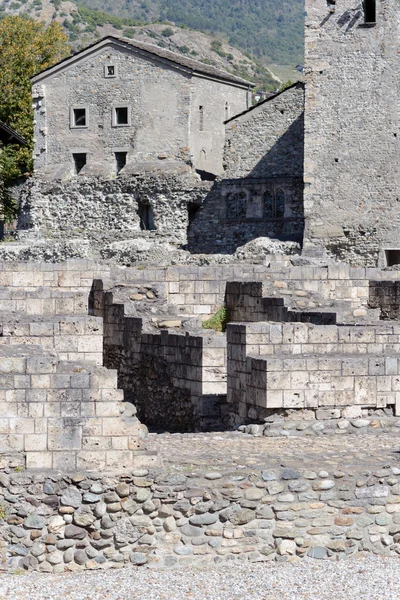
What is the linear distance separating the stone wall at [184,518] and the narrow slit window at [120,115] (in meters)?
32.8

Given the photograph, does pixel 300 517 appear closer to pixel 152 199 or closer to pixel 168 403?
pixel 168 403

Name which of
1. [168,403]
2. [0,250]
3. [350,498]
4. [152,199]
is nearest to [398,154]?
[152,199]

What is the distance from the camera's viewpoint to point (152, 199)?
4250 cm

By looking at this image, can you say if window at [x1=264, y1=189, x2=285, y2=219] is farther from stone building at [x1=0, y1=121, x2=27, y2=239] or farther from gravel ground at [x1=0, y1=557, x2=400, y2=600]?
gravel ground at [x1=0, y1=557, x2=400, y2=600]

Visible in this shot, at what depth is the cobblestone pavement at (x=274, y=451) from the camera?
13.2 m

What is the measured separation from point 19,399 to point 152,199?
29530 millimetres

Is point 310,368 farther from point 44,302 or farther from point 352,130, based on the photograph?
point 352,130

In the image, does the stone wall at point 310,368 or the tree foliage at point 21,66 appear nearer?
the stone wall at point 310,368

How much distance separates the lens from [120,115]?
148 ft

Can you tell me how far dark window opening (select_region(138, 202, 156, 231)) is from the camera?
42719 millimetres

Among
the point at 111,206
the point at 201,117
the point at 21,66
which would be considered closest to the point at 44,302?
the point at 111,206

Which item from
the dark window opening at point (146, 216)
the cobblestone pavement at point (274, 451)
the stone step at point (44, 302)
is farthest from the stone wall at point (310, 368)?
the dark window opening at point (146, 216)

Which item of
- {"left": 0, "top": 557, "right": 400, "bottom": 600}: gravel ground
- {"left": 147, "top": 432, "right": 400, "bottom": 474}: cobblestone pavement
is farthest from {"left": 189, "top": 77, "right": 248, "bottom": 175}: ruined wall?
{"left": 0, "top": 557, "right": 400, "bottom": 600}: gravel ground

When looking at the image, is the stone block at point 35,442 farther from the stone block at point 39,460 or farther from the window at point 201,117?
the window at point 201,117
